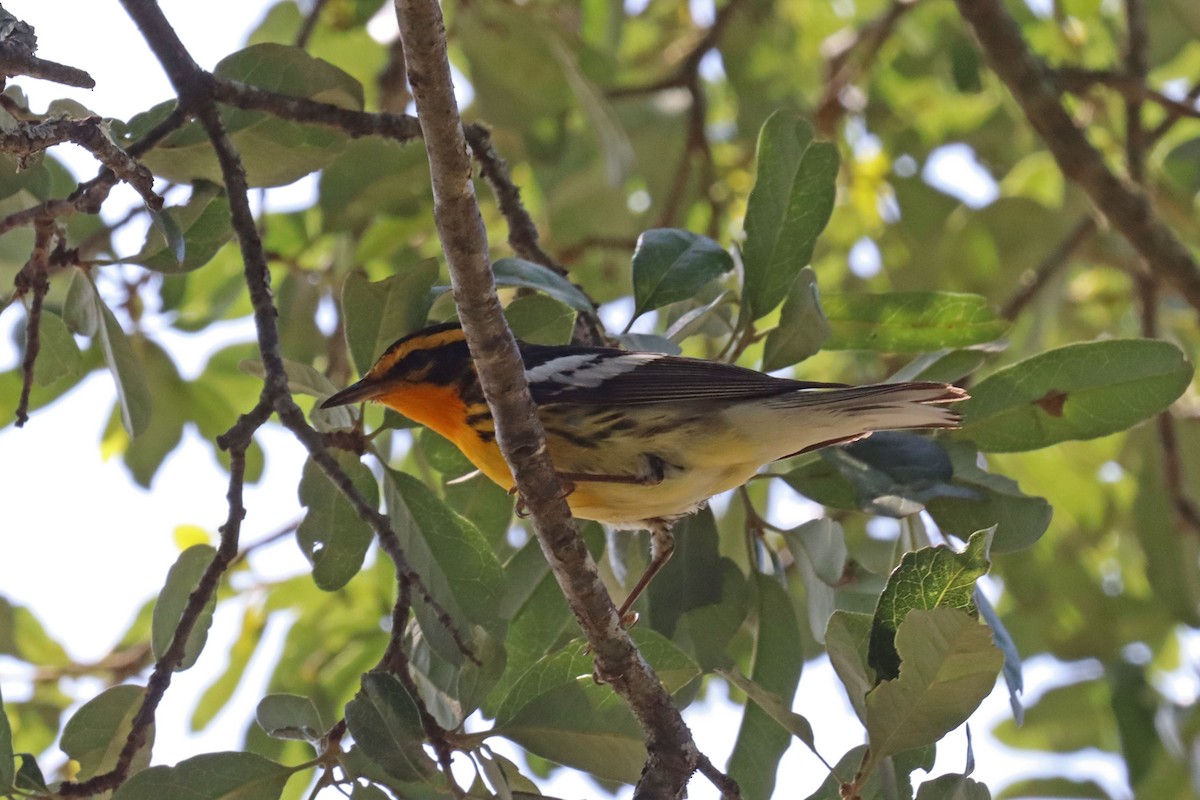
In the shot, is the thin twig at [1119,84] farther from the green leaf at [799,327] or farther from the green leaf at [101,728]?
the green leaf at [101,728]

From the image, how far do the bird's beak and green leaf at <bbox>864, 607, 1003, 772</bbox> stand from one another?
1.45 m

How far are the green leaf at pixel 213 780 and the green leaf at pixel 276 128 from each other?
1.40 meters

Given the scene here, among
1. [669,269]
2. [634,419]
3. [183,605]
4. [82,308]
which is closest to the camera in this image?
[183,605]

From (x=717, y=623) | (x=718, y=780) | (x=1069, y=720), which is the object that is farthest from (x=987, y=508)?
(x=1069, y=720)

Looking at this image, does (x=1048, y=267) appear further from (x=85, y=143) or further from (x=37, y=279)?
(x=85, y=143)

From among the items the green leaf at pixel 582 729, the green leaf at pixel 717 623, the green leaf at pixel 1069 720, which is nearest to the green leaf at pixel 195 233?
the green leaf at pixel 582 729

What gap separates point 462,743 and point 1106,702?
149 inches

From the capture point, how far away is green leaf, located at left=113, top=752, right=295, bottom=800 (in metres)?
2.48

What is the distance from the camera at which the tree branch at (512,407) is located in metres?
2.14

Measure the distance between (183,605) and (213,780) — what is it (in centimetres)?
44

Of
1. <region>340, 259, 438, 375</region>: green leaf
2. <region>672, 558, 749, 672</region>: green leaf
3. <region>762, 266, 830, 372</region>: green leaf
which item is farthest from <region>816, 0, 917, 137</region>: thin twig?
<region>340, 259, 438, 375</region>: green leaf

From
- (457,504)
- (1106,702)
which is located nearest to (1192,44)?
(1106,702)

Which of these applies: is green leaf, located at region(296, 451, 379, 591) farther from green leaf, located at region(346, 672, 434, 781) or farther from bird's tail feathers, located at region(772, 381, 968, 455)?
bird's tail feathers, located at region(772, 381, 968, 455)

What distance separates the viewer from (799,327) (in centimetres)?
298
